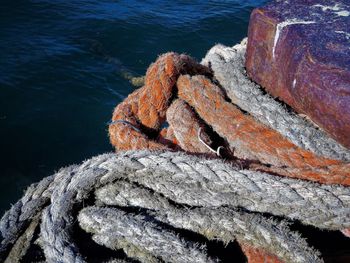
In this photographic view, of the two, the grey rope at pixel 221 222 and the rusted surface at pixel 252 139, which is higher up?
the rusted surface at pixel 252 139

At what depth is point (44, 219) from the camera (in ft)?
4.32

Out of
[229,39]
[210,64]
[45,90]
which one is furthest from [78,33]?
[210,64]

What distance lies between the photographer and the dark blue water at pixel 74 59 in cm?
582

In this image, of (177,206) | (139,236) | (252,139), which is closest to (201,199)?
(177,206)

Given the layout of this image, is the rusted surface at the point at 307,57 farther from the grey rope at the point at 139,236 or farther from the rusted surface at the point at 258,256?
the grey rope at the point at 139,236

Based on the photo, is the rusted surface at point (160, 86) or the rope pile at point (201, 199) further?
the rusted surface at point (160, 86)

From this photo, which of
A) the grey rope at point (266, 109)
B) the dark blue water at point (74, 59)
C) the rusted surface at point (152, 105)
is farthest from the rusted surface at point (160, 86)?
the dark blue water at point (74, 59)

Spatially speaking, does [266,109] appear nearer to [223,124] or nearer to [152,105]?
[223,124]

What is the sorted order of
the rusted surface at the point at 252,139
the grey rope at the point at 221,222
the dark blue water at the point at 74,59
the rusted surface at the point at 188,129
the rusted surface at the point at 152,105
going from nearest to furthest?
the grey rope at the point at 221,222, the rusted surface at the point at 252,139, the rusted surface at the point at 188,129, the rusted surface at the point at 152,105, the dark blue water at the point at 74,59

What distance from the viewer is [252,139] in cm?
149

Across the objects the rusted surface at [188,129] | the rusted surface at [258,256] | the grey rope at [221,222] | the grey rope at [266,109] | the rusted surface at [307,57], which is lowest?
the rusted surface at [258,256]

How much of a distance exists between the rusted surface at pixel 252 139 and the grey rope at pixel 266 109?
0.03m

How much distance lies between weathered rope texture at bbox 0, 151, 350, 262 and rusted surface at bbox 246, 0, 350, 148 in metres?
0.26

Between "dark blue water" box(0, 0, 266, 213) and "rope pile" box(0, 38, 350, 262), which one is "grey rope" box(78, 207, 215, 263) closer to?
"rope pile" box(0, 38, 350, 262)
